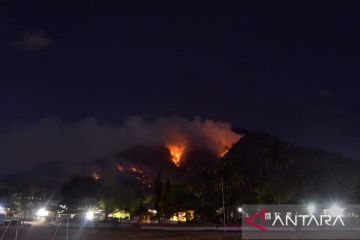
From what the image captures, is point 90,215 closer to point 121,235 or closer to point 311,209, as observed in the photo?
point 311,209

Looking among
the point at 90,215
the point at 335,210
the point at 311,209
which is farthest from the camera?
the point at 90,215

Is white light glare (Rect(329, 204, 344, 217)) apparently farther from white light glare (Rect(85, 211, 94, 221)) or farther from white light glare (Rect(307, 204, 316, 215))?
white light glare (Rect(85, 211, 94, 221))

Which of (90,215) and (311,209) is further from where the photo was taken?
(90,215)

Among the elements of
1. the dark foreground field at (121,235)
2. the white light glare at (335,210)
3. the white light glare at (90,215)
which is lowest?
the dark foreground field at (121,235)

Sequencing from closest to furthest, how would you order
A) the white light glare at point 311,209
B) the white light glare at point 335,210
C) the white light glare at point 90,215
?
the white light glare at point 311,209
the white light glare at point 335,210
the white light glare at point 90,215

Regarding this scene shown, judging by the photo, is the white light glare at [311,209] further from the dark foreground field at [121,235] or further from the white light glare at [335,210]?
the dark foreground field at [121,235]

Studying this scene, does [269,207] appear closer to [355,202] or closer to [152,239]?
[152,239]

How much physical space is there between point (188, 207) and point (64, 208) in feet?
158

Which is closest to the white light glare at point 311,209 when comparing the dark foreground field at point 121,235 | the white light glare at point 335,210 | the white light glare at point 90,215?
the white light glare at point 335,210

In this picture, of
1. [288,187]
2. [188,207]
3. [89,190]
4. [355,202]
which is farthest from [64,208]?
[355,202]

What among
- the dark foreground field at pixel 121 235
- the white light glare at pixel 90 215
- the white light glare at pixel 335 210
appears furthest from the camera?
the white light glare at pixel 90 215

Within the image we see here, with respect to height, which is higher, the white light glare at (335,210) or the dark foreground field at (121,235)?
the white light glare at (335,210)

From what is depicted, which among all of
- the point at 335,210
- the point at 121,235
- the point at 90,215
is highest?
the point at 90,215

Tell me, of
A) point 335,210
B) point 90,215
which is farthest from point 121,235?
point 90,215
